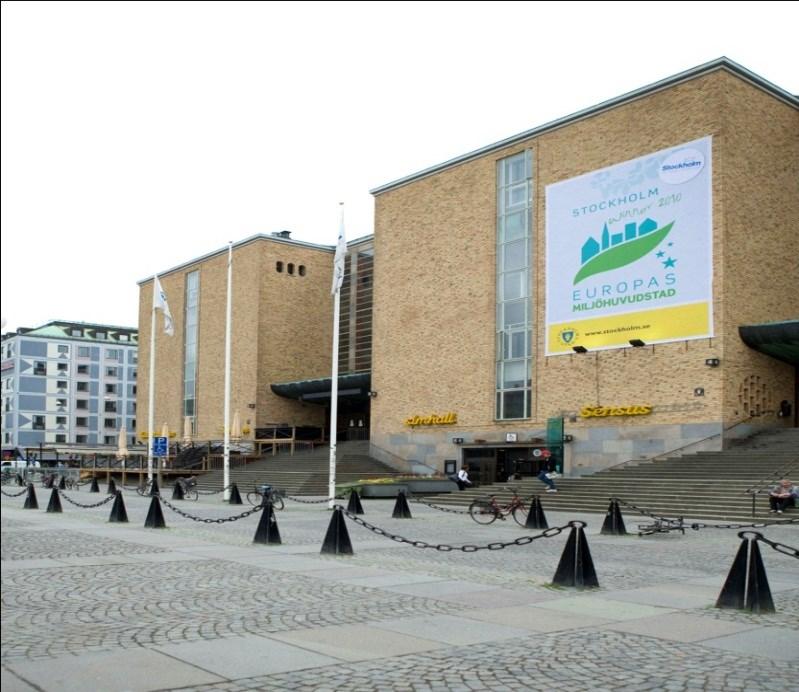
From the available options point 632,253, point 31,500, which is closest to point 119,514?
point 31,500

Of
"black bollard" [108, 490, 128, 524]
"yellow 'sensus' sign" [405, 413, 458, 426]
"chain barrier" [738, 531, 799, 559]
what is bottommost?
"black bollard" [108, 490, 128, 524]

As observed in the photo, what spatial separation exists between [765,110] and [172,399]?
45.3m

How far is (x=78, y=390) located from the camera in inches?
4587

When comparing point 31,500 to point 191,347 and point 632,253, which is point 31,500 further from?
point 191,347

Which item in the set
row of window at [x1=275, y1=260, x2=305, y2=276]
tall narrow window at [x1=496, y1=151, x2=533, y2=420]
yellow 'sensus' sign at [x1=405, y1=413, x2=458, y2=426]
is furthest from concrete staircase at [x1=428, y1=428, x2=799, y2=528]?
row of window at [x1=275, y1=260, x2=305, y2=276]

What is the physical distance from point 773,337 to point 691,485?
8075mm

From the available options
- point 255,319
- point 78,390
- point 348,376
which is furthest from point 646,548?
point 78,390

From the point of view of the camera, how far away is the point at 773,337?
1337 inches

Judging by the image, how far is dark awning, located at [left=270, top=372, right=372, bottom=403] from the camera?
180ft

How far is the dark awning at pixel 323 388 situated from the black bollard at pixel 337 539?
36558mm

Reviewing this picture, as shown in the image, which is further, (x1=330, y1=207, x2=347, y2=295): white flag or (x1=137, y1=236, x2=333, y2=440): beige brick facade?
(x1=137, y1=236, x2=333, y2=440): beige brick facade

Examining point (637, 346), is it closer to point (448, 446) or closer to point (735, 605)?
point (448, 446)

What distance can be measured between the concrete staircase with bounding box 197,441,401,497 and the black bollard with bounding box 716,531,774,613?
3191cm

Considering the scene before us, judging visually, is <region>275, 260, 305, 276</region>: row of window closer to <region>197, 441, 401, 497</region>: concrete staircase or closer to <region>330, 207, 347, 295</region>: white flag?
<region>197, 441, 401, 497</region>: concrete staircase
